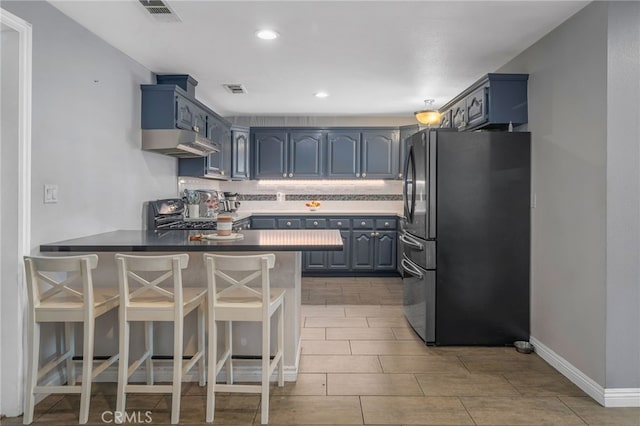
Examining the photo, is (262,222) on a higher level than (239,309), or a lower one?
higher

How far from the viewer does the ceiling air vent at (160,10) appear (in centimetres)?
266

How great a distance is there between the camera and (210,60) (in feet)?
12.5

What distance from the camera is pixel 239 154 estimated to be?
615 centimetres

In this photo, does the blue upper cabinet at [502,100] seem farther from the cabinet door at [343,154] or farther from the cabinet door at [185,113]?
the cabinet door at [343,154]

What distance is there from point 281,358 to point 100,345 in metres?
1.25

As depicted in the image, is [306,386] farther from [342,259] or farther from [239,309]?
[342,259]

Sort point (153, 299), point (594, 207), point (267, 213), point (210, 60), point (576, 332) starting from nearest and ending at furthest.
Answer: point (153, 299) → point (594, 207) → point (576, 332) → point (210, 60) → point (267, 213)

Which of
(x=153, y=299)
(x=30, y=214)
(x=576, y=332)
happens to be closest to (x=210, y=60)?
(x=30, y=214)

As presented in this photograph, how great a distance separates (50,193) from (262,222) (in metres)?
3.58

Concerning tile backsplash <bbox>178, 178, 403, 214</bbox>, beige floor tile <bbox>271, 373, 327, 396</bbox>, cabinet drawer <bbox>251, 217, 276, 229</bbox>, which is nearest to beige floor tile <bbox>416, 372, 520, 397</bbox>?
beige floor tile <bbox>271, 373, 327, 396</bbox>

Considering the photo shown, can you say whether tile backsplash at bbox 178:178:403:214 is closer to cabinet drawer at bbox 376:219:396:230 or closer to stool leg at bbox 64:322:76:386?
cabinet drawer at bbox 376:219:396:230

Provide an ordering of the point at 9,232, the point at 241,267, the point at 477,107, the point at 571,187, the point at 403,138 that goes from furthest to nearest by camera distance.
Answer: the point at 403,138 → the point at 477,107 → the point at 571,187 → the point at 9,232 → the point at 241,267

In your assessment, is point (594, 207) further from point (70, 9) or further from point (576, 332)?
point (70, 9)

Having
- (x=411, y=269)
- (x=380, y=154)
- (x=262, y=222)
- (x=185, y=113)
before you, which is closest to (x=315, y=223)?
(x=262, y=222)
